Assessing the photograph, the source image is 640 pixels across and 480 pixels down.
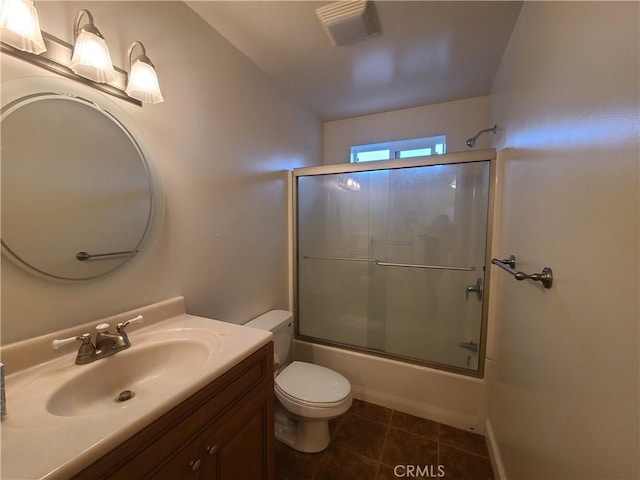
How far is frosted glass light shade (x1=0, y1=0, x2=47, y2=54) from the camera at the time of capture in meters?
0.64

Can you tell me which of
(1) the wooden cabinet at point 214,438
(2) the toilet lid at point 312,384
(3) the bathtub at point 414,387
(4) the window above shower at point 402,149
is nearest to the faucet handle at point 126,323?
(1) the wooden cabinet at point 214,438

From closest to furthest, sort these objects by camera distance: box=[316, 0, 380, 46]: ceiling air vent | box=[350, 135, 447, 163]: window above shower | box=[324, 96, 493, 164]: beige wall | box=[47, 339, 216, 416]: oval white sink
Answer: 1. box=[47, 339, 216, 416]: oval white sink
2. box=[316, 0, 380, 46]: ceiling air vent
3. box=[324, 96, 493, 164]: beige wall
4. box=[350, 135, 447, 163]: window above shower

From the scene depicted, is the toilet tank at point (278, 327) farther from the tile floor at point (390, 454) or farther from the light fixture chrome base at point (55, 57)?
the light fixture chrome base at point (55, 57)

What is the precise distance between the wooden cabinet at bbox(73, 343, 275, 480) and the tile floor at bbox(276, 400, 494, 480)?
49 cm

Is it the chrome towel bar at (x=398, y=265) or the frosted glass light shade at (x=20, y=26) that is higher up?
the frosted glass light shade at (x=20, y=26)

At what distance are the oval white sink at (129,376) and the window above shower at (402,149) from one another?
6.46 feet

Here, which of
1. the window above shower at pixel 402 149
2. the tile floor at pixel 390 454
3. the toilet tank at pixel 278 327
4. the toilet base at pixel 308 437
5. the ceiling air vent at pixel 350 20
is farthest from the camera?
the window above shower at pixel 402 149

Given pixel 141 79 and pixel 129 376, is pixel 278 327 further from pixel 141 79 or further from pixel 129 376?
pixel 141 79

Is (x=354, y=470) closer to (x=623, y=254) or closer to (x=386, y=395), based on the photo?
(x=386, y=395)

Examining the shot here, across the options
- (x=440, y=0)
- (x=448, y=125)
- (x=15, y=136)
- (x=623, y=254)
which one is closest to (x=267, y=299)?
(x=15, y=136)

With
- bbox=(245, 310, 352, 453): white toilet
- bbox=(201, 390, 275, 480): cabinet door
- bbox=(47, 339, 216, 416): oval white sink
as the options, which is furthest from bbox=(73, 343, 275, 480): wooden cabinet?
bbox=(245, 310, 352, 453): white toilet

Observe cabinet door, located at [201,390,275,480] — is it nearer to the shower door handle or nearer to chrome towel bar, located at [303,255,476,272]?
chrome towel bar, located at [303,255,476,272]

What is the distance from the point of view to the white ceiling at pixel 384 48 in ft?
4.10

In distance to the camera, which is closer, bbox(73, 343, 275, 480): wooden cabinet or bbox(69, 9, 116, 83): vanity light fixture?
bbox(73, 343, 275, 480): wooden cabinet
